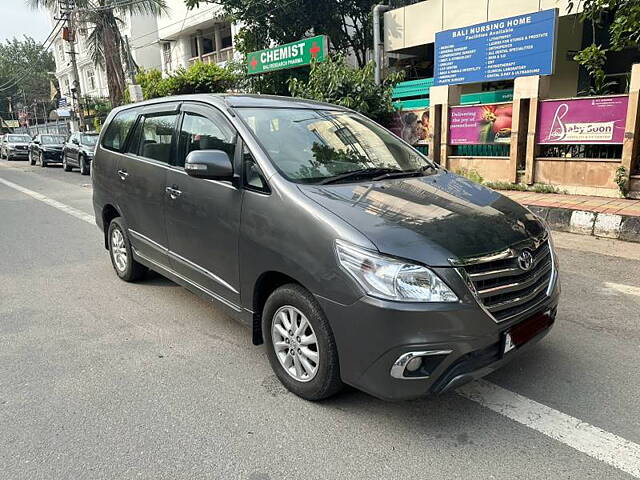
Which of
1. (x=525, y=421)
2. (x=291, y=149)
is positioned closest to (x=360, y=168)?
(x=291, y=149)

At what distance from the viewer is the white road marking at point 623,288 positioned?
4.61m

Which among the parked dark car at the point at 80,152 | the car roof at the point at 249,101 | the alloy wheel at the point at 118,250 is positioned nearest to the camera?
the car roof at the point at 249,101

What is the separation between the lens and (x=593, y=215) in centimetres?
680

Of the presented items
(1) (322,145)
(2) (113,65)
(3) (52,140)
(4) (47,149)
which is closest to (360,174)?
(1) (322,145)

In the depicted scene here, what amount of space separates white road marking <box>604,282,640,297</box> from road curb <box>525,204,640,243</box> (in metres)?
1.98

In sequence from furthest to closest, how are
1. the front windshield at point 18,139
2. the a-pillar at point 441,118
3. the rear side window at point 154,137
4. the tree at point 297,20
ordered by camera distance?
1. the front windshield at point 18,139
2. the tree at point 297,20
3. the a-pillar at point 441,118
4. the rear side window at point 154,137

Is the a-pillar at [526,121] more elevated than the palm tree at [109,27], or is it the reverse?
the palm tree at [109,27]

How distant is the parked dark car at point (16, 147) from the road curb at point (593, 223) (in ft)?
90.1

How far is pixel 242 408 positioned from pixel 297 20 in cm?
1443

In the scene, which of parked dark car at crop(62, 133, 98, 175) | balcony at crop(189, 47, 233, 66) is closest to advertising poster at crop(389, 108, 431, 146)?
parked dark car at crop(62, 133, 98, 175)

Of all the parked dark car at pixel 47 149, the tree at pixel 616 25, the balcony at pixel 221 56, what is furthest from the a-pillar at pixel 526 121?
the parked dark car at pixel 47 149

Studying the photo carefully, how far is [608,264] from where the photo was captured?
18.1 feet

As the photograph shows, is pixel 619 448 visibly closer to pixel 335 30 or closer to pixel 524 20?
pixel 524 20

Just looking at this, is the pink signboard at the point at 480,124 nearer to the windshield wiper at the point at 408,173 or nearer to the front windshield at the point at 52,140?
the windshield wiper at the point at 408,173
